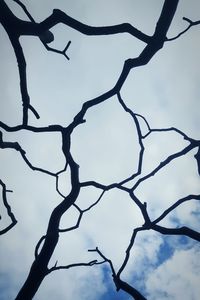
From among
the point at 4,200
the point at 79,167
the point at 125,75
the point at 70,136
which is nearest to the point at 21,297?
the point at 4,200

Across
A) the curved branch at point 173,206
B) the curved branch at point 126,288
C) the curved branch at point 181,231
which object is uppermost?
the curved branch at point 173,206

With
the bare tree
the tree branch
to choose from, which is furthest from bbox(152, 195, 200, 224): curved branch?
the tree branch

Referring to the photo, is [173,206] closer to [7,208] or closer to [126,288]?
[126,288]

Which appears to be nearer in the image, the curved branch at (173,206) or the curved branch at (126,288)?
the curved branch at (126,288)

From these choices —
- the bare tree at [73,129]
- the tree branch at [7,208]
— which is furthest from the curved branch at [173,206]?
the tree branch at [7,208]

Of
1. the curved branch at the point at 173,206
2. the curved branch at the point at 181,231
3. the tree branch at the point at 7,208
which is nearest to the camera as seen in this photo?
the curved branch at the point at 181,231

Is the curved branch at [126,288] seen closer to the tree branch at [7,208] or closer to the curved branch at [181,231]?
the curved branch at [181,231]

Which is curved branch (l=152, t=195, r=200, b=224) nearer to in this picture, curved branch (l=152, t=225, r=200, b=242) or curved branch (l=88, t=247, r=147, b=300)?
curved branch (l=152, t=225, r=200, b=242)

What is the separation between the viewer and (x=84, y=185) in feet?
17.6

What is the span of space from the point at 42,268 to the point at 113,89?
3.07 meters

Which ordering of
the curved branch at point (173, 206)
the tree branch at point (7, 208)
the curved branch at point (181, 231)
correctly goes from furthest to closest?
1. the tree branch at point (7, 208)
2. the curved branch at point (173, 206)
3. the curved branch at point (181, 231)

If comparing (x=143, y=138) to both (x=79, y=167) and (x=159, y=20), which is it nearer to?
(x=79, y=167)

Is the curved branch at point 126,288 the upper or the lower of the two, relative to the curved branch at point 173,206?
lower

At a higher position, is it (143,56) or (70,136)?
(143,56)
